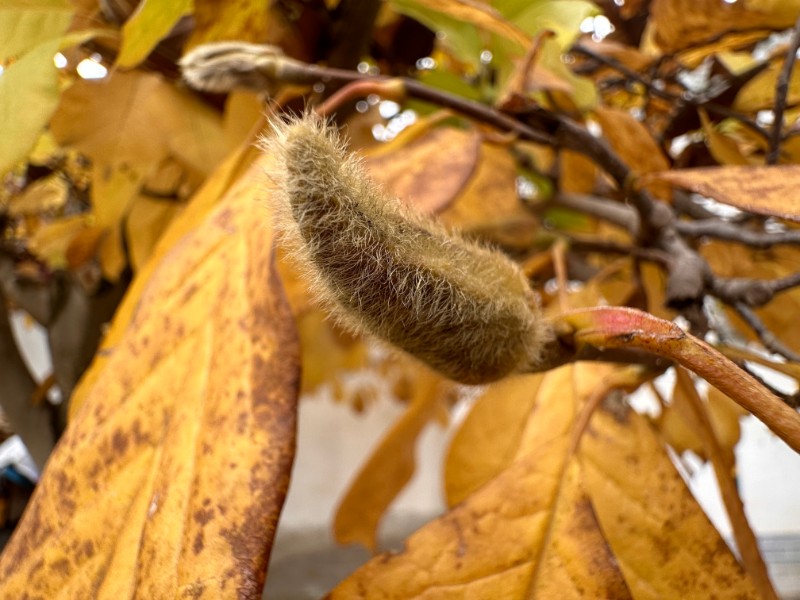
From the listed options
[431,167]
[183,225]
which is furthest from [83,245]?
[431,167]

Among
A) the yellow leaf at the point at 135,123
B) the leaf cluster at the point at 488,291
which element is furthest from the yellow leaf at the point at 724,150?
the yellow leaf at the point at 135,123

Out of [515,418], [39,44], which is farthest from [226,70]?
[515,418]

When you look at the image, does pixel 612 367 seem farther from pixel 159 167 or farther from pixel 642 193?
pixel 159 167

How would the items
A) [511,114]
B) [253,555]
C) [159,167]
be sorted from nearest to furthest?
[253,555]
[511,114]
[159,167]

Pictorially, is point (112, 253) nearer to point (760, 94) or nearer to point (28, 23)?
point (28, 23)

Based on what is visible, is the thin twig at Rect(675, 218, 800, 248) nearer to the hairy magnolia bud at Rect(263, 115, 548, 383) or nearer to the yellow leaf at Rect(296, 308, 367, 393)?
the hairy magnolia bud at Rect(263, 115, 548, 383)

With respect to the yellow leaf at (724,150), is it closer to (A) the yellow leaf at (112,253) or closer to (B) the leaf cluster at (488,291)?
(B) the leaf cluster at (488,291)
